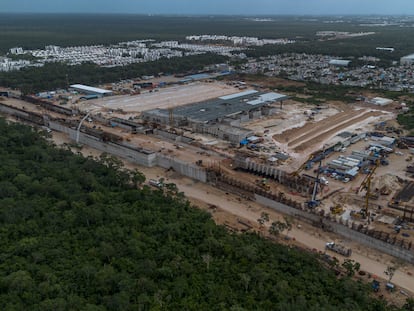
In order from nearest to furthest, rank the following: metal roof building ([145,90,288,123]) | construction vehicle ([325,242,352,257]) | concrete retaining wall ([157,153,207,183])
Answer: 1. construction vehicle ([325,242,352,257])
2. concrete retaining wall ([157,153,207,183])
3. metal roof building ([145,90,288,123])

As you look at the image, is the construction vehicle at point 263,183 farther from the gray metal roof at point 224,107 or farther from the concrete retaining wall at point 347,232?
the gray metal roof at point 224,107

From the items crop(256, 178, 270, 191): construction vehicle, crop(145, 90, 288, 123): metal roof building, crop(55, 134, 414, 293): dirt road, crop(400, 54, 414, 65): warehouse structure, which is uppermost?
crop(400, 54, 414, 65): warehouse structure

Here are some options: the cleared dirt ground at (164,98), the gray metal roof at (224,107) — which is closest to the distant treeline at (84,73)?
the cleared dirt ground at (164,98)

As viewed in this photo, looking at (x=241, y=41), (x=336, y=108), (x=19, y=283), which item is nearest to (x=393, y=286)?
(x=19, y=283)

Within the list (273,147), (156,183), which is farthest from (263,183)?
(156,183)

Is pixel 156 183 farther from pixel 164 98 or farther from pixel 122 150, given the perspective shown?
pixel 164 98

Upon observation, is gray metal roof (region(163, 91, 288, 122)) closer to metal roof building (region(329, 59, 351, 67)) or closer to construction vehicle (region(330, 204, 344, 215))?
construction vehicle (region(330, 204, 344, 215))

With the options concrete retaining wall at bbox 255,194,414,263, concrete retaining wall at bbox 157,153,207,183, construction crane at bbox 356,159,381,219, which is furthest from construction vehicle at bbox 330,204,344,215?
concrete retaining wall at bbox 157,153,207,183
